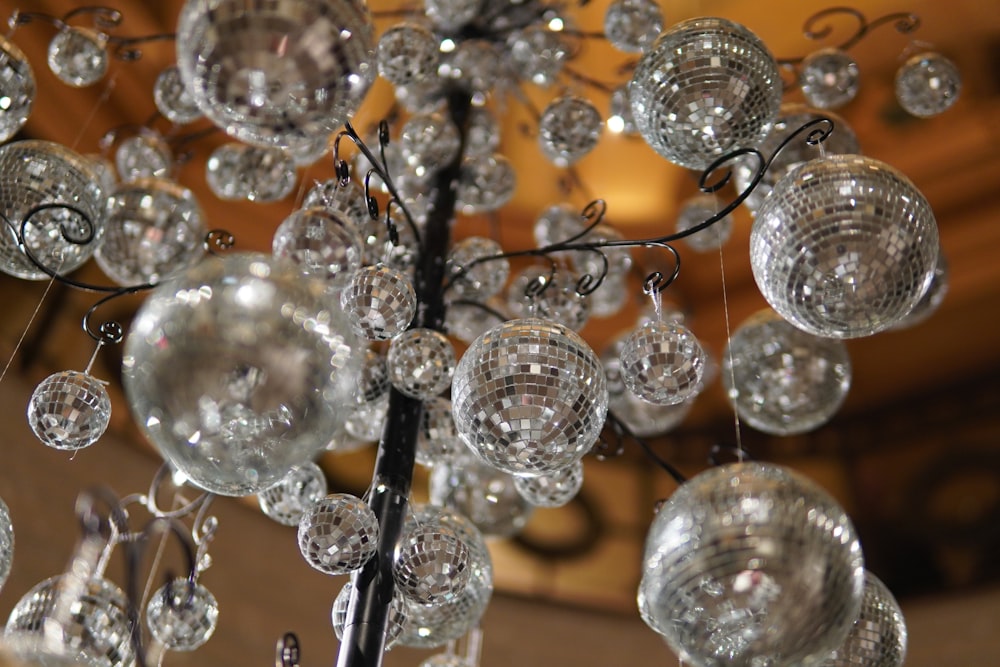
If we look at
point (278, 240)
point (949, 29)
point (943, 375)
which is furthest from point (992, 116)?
point (278, 240)

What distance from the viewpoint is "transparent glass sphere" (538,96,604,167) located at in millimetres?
2162

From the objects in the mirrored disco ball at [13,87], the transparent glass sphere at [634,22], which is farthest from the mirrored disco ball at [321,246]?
the transparent glass sphere at [634,22]

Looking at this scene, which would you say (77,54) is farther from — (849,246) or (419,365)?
(849,246)

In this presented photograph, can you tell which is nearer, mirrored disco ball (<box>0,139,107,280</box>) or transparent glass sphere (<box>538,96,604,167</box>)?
mirrored disco ball (<box>0,139,107,280</box>)

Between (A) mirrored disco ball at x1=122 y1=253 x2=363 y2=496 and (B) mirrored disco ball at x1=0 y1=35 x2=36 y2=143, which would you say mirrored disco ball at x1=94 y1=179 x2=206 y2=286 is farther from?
(A) mirrored disco ball at x1=122 y1=253 x2=363 y2=496

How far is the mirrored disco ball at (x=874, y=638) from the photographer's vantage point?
4.99ft

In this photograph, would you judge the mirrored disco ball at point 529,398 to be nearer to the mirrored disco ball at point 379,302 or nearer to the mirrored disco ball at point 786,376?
the mirrored disco ball at point 379,302

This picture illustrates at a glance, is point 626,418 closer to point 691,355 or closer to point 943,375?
point 691,355

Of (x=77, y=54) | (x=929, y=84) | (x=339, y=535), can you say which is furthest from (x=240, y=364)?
(x=929, y=84)

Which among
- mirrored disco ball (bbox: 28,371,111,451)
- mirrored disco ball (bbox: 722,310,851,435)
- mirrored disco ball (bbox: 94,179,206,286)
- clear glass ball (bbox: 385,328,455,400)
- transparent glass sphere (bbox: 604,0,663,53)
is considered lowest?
mirrored disco ball (bbox: 722,310,851,435)

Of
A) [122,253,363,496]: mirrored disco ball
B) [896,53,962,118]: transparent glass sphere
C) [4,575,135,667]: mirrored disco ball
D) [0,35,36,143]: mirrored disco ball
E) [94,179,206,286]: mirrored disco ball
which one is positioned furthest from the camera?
[896,53,962,118]: transparent glass sphere

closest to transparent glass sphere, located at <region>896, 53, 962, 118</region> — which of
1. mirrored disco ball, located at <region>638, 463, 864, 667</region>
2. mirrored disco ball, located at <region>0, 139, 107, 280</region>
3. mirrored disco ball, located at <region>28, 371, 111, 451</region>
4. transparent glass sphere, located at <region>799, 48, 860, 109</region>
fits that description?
transparent glass sphere, located at <region>799, 48, 860, 109</region>

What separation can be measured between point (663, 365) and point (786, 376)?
1.63 ft

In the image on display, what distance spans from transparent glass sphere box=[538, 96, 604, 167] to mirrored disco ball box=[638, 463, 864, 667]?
1164mm
